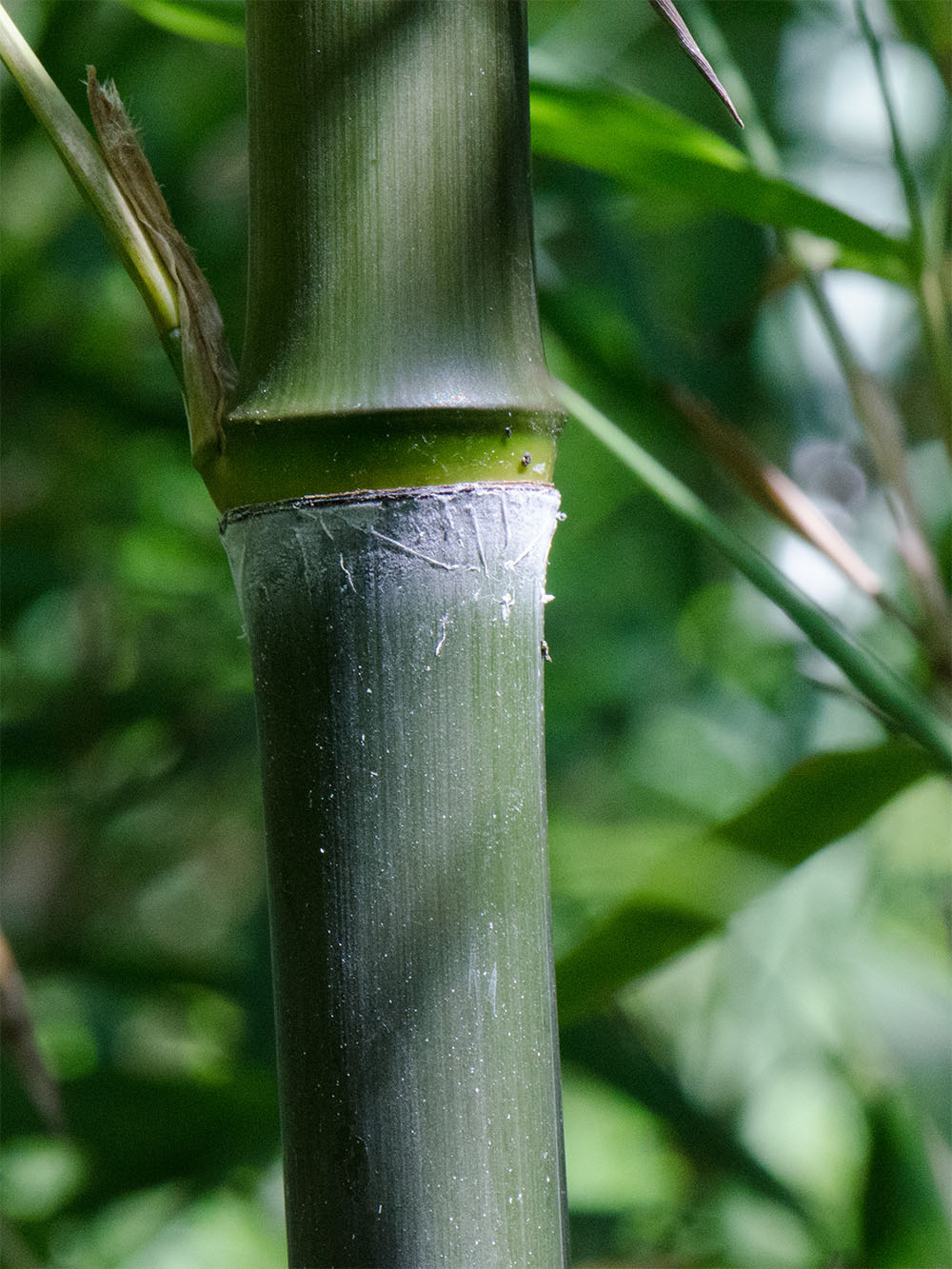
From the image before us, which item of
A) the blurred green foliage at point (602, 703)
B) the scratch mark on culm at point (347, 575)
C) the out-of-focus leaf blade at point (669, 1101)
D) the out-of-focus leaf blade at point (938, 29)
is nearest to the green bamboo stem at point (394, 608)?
the scratch mark on culm at point (347, 575)

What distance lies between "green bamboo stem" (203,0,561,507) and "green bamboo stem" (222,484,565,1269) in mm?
12

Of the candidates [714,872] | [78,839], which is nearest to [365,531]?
[714,872]

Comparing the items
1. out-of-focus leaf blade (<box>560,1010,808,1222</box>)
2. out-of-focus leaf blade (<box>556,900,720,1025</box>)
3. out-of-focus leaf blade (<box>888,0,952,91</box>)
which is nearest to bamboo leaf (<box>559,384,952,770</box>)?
out-of-focus leaf blade (<box>556,900,720,1025</box>)

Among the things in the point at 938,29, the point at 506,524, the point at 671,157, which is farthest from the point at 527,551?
the point at 938,29

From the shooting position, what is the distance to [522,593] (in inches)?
9.9

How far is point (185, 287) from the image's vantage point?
252 mm

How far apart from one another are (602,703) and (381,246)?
0.84 metres

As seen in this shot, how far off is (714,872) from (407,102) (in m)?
0.32

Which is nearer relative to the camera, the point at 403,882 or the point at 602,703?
the point at 403,882

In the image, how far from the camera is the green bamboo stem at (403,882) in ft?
0.77

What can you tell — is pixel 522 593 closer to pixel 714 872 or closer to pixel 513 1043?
pixel 513 1043

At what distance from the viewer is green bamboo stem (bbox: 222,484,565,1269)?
0.24 metres

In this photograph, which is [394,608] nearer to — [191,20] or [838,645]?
[838,645]

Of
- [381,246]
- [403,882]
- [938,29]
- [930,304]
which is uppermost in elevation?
[938,29]
